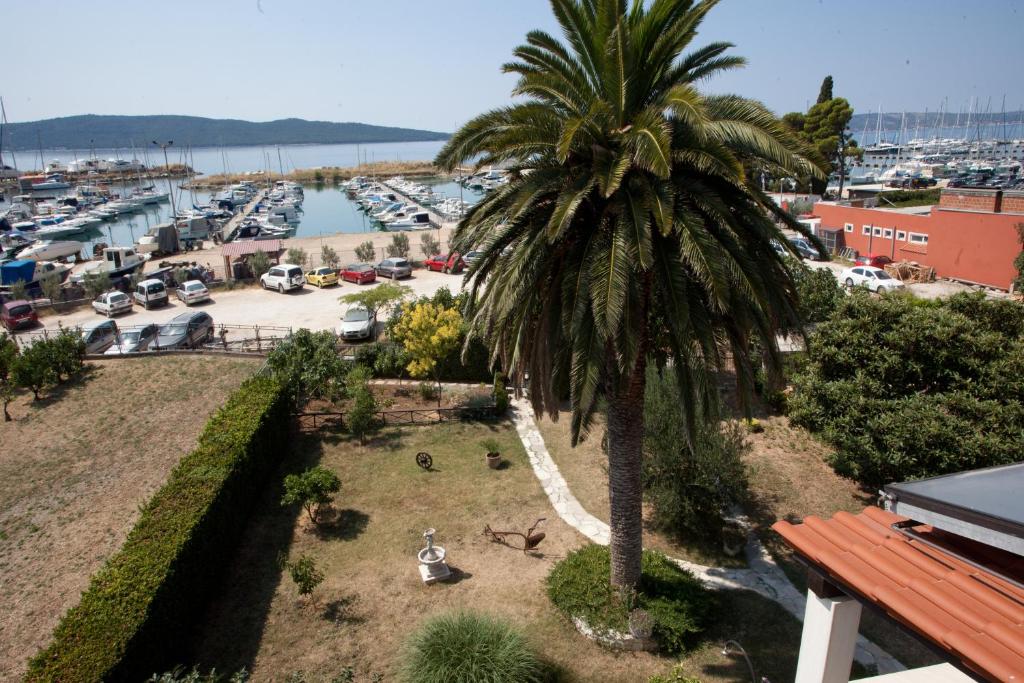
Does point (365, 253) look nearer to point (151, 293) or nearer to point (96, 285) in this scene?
point (151, 293)

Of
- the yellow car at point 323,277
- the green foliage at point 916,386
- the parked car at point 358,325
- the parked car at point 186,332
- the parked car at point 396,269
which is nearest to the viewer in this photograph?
the green foliage at point 916,386

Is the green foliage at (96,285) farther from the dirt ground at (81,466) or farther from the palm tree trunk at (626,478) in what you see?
the palm tree trunk at (626,478)

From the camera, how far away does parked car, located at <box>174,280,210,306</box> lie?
3350 cm

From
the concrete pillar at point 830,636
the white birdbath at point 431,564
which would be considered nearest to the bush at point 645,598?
the white birdbath at point 431,564

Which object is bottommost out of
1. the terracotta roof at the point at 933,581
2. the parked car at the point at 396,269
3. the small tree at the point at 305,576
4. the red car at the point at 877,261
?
the small tree at the point at 305,576

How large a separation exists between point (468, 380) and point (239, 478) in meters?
10.4

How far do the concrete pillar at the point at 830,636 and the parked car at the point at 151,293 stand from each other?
114 ft

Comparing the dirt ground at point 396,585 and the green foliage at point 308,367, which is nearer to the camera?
the dirt ground at point 396,585

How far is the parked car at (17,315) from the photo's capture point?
29.0 metres

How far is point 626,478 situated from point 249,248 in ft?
110

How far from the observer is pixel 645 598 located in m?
11.0

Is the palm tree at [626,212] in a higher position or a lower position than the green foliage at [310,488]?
higher

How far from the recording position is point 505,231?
9.70m

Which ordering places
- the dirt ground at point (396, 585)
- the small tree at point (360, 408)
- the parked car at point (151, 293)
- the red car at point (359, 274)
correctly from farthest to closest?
the red car at point (359, 274), the parked car at point (151, 293), the small tree at point (360, 408), the dirt ground at point (396, 585)
